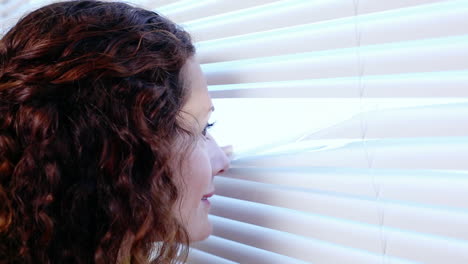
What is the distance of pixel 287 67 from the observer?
34.8 inches

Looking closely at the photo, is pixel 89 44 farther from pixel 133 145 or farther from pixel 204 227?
pixel 204 227

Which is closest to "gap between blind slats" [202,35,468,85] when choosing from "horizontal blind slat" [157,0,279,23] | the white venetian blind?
the white venetian blind

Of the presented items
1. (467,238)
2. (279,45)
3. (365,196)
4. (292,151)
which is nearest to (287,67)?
(279,45)

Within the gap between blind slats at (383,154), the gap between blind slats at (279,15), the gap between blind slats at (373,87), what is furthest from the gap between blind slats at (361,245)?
the gap between blind slats at (279,15)

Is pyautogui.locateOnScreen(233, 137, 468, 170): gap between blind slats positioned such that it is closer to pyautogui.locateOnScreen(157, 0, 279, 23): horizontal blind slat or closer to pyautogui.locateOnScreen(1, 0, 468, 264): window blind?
pyautogui.locateOnScreen(1, 0, 468, 264): window blind

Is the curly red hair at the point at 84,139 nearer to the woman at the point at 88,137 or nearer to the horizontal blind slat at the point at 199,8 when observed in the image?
the woman at the point at 88,137

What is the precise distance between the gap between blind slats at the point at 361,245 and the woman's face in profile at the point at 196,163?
4.5 inches

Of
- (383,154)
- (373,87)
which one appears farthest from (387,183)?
(373,87)

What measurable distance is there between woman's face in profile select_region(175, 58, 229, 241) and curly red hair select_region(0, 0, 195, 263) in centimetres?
4

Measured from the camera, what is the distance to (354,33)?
2.60 ft

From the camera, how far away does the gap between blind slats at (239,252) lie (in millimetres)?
983

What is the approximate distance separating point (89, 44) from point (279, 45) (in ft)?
1.07

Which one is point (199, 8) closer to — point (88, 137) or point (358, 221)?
point (88, 137)

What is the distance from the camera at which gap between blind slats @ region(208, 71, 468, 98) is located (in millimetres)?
707
